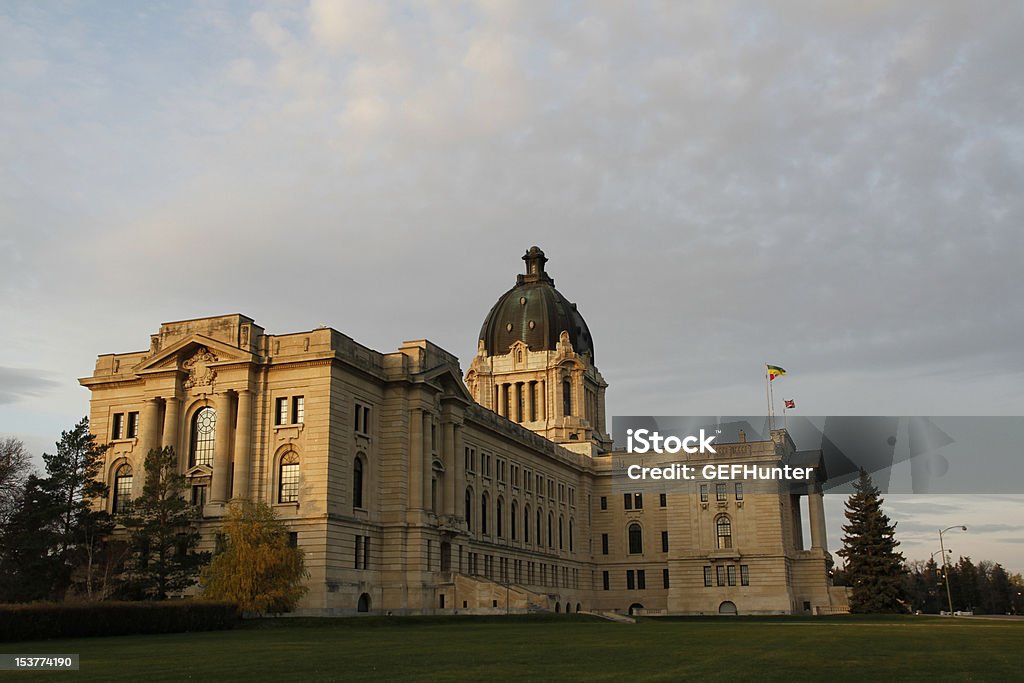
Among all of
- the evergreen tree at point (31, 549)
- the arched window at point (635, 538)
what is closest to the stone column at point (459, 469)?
the evergreen tree at point (31, 549)

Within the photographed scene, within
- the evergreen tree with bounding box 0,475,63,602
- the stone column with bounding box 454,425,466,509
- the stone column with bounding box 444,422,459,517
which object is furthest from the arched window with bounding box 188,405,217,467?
the stone column with bounding box 454,425,466,509

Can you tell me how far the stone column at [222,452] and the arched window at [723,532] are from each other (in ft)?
201

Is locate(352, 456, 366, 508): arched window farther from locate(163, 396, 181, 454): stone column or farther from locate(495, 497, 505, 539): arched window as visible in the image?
locate(495, 497, 505, 539): arched window

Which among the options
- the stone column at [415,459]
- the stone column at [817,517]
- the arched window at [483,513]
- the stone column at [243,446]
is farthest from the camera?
the stone column at [817,517]

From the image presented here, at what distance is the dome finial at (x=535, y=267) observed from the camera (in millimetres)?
133000

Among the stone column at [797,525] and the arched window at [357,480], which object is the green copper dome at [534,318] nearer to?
the stone column at [797,525]

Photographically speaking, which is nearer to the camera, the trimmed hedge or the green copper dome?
the trimmed hedge

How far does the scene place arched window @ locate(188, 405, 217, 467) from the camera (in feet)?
223

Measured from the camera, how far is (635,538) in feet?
385

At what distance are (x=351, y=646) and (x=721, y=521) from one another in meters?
82.5

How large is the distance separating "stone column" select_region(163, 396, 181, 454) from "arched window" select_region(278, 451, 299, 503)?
758 cm

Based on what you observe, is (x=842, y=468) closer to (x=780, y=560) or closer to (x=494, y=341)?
(x=780, y=560)

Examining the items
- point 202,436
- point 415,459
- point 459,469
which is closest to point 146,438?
point 202,436

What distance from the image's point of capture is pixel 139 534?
58.4 metres
